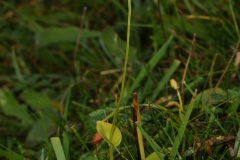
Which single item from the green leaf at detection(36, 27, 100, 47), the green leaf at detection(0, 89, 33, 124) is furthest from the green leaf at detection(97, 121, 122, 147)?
the green leaf at detection(36, 27, 100, 47)

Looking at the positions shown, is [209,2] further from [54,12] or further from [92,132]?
[54,12]

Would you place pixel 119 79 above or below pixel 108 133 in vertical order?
below

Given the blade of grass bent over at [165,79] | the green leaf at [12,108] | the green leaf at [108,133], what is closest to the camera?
the green leaf at [108,133]

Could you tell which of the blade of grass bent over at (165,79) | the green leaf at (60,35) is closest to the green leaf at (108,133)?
the blade of grass bent over at (165,79)

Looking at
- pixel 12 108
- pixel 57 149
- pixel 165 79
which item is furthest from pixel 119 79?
pixel 57 149

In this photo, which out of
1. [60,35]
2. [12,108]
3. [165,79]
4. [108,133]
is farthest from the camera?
[60,35]

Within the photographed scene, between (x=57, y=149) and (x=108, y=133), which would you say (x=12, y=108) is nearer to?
(x=57, y=149)

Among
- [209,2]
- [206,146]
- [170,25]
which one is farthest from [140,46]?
[206,146]

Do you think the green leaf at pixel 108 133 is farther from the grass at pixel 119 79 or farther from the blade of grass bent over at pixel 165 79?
the blade of grass bent over at pixel 165 79
